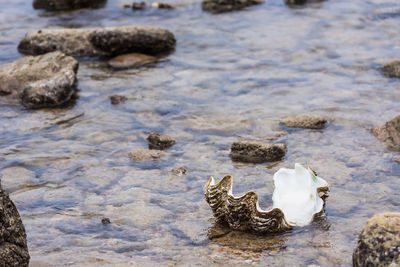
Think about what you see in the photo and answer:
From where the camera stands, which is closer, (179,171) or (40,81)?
(179,171)

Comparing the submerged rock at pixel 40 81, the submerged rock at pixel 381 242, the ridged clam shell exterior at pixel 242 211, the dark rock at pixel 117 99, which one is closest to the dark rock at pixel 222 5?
the submerged rock at pixel 40 81

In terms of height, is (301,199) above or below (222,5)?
below

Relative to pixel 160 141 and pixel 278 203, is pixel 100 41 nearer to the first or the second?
pixel 160 141

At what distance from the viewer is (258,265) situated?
4406 millimetres

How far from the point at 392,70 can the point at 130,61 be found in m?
4.09

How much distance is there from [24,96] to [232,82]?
2.95 metres

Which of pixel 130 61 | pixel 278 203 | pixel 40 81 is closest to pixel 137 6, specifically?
pixel 130 61

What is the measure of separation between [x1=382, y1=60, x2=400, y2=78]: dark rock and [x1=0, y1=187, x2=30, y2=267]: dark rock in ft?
21.1

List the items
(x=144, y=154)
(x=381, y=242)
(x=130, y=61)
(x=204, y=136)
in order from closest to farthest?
(x=381, y=242)
(x=144, y=154)
(x=204, y=136)
(x=130, y=61)

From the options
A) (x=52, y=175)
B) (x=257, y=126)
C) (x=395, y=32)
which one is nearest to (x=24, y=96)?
(x=52, y=175)

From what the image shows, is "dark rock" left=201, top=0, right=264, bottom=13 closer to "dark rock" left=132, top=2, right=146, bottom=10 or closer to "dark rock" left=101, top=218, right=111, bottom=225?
"dark rock" left=132, top=2, right=146, bottom=10

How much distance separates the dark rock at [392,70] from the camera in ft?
29.5

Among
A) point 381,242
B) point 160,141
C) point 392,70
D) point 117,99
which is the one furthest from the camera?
point 392,70

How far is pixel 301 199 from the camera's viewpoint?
501 centimetres
